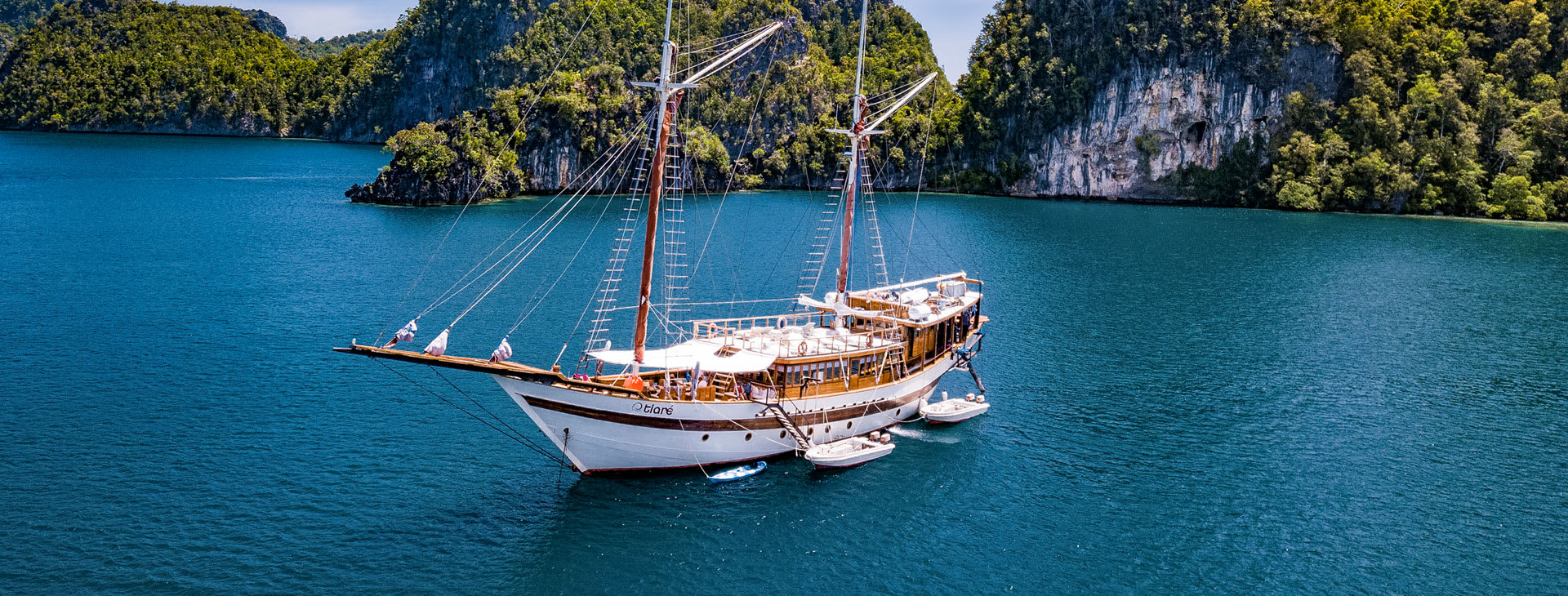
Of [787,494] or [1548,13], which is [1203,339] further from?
[1548,13]

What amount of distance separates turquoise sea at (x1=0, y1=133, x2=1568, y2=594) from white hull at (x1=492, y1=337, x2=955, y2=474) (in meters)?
1.00

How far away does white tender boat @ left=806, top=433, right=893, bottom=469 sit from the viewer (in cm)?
3830

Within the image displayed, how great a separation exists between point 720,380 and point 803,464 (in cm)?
462

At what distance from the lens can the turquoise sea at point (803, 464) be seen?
31188 mm

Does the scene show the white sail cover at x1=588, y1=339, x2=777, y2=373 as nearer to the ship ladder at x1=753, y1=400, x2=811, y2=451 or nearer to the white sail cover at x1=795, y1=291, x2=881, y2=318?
the ship ladder at x1=753, y1=400, x2=811, y2=451

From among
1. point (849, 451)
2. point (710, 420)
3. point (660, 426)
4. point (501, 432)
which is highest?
point (710, 420)

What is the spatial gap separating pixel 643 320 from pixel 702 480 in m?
6.40

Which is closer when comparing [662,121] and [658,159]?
[662,121]

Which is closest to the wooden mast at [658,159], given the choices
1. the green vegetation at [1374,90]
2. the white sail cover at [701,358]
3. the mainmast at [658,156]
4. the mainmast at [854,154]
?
the mainmast at [658,156]

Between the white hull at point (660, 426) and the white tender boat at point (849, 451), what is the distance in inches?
40.8

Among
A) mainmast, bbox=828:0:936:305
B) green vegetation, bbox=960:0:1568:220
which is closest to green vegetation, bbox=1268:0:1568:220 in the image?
green vegetation, bbox=960:0:1568:220

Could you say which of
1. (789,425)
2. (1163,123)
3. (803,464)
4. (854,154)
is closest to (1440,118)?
(1163,123)

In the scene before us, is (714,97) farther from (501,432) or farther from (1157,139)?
(501,432)

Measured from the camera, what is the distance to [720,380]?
3875 cm
